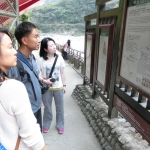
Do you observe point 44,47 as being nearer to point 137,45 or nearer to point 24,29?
point 24,29

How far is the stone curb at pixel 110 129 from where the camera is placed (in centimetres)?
216

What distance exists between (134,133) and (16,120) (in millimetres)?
1896

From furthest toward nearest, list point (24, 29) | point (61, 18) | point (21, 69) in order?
point (61, 18) → point (24, 29) → point (21, 69)

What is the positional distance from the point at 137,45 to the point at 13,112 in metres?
1.54

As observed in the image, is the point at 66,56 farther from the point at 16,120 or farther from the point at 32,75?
the point at 16,120

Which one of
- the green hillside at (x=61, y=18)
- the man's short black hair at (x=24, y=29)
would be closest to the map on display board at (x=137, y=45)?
the man's short black hair at (x=24, y=29)

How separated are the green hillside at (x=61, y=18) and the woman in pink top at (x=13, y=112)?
64740mm

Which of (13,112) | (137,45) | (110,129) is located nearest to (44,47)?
(137,45)

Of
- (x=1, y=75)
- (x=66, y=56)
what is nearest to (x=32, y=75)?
(x=1, y=75)

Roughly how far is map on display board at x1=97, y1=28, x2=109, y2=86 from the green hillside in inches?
2463

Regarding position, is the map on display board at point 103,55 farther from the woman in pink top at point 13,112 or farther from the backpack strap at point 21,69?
the woman in pink top at point 13,112

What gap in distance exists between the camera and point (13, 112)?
3.12 feet

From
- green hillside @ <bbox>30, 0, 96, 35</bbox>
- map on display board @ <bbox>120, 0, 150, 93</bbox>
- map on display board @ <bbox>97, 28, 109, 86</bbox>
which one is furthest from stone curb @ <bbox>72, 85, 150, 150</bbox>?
green hillside @ <bbox>30, 0, 96, 35</bbox>

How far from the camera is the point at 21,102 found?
0.95 metres
